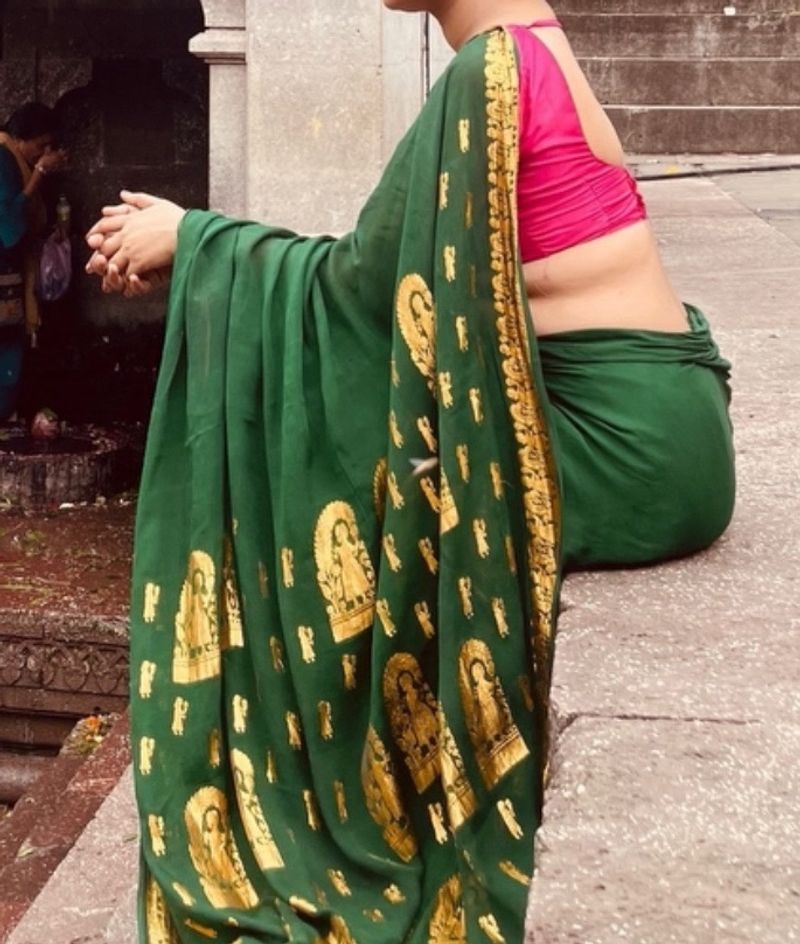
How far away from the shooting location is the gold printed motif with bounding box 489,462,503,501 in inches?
86.7

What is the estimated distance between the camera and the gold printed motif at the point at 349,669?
2326mm

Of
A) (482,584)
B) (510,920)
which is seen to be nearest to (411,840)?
(510,920)

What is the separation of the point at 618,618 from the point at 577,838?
0.58m

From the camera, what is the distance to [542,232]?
2.32m

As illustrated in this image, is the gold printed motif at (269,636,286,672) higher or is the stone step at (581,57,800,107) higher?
the stone step at (581,57,800,107)

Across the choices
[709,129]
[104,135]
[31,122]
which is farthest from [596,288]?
[709,129]

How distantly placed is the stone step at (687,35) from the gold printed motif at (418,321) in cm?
951

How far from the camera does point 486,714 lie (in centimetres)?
221

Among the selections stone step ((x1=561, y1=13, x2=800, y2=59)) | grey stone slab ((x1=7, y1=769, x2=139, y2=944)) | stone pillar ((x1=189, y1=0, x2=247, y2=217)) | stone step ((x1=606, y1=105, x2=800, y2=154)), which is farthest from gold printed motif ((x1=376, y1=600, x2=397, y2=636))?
stone step ((x1=561, y1=13, x2=800, y2=59))

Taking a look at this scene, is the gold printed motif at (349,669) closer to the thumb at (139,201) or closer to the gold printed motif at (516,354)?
the gold printed motif at (516,354)

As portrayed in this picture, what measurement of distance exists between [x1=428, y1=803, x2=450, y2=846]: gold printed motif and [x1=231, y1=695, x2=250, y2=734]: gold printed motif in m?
0.29

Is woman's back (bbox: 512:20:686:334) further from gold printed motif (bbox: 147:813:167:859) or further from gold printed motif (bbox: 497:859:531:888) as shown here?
gold printed motif (bbox: 147:813:167:859)

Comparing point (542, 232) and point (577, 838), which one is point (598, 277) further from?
point (577, 838)

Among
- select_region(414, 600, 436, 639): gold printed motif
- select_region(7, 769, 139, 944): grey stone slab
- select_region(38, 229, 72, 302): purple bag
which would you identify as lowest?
select_region(7, 769, 139, 944): grey stone slab
